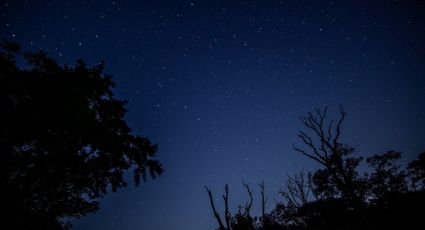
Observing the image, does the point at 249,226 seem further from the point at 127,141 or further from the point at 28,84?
the point at 28,84

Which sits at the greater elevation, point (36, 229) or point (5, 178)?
point (5, 178)

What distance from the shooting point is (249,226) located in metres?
21.4

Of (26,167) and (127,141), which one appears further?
(127,141)

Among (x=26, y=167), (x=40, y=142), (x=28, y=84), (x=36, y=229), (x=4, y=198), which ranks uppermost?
(x=28, y=84)

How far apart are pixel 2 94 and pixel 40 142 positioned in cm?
180

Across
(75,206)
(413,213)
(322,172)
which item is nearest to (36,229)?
(75,206)

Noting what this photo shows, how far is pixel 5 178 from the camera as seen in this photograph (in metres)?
6.98

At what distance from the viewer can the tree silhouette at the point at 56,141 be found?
7164mm

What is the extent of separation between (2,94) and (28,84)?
0.71 m

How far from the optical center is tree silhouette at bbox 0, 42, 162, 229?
7.16m

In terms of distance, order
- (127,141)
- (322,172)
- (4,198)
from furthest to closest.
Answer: (322,172) < (127,141) < (4,198)

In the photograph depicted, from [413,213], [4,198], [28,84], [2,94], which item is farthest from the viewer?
[413,213]

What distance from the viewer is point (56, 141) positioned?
318 inches

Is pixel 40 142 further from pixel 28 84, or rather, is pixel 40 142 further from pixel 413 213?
pixel 413 213
